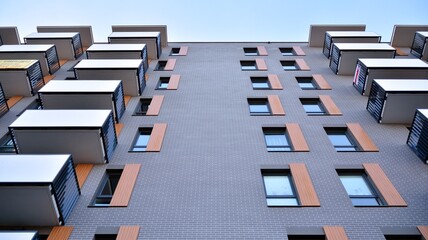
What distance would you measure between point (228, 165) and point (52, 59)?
1490 centimetres

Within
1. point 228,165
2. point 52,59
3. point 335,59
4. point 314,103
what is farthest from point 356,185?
point 52,59

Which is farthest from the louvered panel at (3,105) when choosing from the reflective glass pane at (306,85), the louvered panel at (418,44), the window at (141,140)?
the louvered panel at (418,44)

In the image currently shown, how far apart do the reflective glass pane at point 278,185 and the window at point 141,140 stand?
210 inches

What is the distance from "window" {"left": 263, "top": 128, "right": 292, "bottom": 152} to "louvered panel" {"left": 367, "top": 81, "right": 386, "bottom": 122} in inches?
176

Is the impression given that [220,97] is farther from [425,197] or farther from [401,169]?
[425,197]

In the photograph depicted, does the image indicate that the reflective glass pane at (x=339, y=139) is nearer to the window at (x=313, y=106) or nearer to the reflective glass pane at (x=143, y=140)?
the window at (x=313, y=106)

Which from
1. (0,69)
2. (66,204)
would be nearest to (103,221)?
(66,204)

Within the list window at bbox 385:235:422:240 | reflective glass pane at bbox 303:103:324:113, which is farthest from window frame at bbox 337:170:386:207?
reflective glass pane at bbox 303:103:324:113

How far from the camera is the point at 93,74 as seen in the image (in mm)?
17078

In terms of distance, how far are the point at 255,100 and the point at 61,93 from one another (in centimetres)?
961

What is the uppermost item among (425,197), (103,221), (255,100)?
(255,100)

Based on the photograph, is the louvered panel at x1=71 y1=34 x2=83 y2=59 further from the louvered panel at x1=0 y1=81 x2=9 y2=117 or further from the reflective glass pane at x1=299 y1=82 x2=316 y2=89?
the reflective glass pane at x1=299 y1=82 x2=316 y2=89

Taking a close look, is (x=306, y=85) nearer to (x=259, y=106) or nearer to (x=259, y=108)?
(x=259, y=106)

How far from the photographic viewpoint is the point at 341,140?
559 inches
